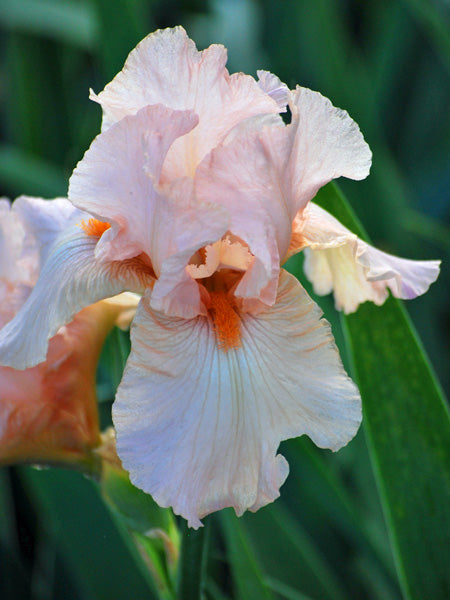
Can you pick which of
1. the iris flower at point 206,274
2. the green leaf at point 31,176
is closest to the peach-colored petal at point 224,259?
the iris flower at point 206,274

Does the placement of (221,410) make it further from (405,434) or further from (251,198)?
(405,434)

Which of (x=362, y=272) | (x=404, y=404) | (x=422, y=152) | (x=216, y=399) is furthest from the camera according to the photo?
(x=422, y=152)

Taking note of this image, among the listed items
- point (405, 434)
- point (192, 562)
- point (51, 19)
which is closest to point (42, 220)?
point (192, 562)

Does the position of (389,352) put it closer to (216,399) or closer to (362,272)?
(362,272)

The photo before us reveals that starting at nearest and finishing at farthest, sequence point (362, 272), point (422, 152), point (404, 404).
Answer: point (362, 272) → point (404, 404) → point (422, 152)

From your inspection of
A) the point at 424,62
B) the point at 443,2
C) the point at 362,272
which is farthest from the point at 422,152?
the point at 362,272

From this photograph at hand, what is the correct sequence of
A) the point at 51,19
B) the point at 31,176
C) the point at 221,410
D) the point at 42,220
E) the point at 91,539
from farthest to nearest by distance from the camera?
the point at 51,19, the point at 31,176, the point at 91,539, the point at 42,220, the point at 221,410

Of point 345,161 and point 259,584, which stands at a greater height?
point 345,161

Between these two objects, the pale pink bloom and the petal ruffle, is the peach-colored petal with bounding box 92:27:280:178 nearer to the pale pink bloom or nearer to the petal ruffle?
the petal ruffle
